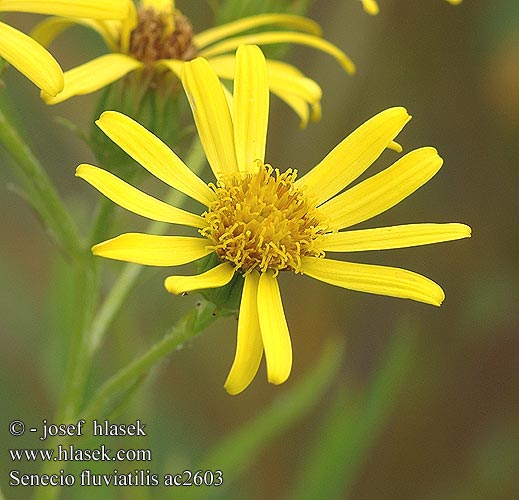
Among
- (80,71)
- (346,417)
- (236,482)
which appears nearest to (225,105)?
(80,71)

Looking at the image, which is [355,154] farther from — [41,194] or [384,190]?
[41,194]

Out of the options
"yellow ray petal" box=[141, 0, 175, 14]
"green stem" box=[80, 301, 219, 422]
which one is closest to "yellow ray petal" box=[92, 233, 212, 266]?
"green stem" box=[80, 301, 219, 422]

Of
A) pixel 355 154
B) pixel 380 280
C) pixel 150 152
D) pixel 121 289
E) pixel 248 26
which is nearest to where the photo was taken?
pixel 380 280

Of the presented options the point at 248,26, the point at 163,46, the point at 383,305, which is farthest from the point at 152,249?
the point at 383,305

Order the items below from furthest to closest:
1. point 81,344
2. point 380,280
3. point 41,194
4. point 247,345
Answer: point 81,344, point 41,194, point 380,280, point 247,345

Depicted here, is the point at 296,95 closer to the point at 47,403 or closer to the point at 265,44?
the point at 265,44

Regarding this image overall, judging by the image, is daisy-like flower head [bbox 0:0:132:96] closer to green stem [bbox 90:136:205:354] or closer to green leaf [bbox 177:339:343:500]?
green stem [bbox 90:136:205:354]
